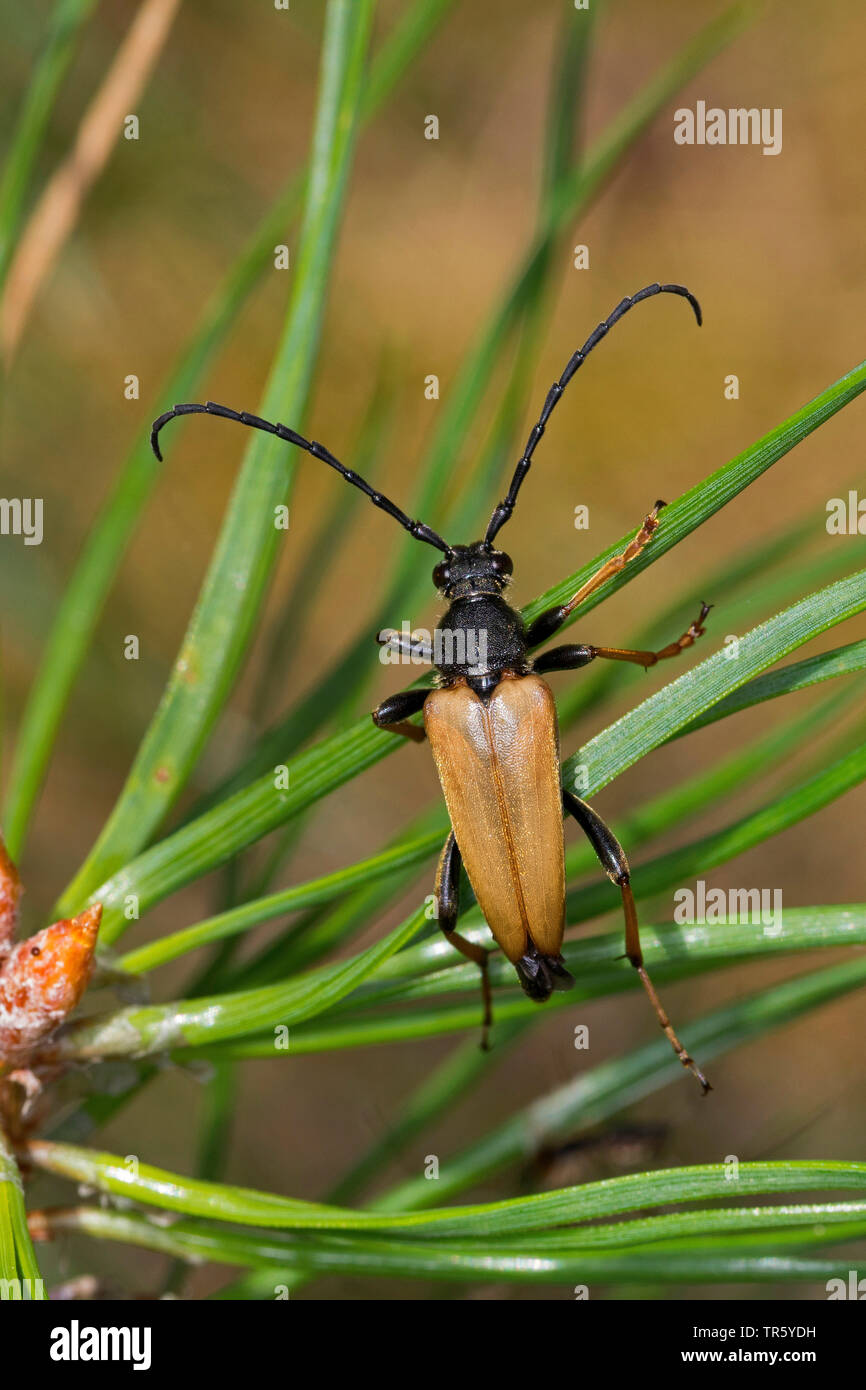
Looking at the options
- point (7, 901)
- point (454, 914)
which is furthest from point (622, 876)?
point (7, 901)

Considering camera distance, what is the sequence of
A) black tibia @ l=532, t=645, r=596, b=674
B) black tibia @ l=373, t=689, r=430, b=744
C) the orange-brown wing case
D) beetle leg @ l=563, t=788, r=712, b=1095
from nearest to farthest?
black tibia @ l=373, t=689, r=430, b=744 → beetle leg @ l=563, t=788, r=712, b=1095 → the orange-brown wing case → black tibia @ l=532, t=645, r=596, b=674

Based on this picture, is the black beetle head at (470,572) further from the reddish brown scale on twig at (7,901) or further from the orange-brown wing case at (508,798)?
the reddish brown scale on twig at (7,901)

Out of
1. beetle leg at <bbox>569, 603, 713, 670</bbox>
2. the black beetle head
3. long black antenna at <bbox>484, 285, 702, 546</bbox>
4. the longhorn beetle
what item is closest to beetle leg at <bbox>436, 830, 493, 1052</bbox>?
the longhorn beetle

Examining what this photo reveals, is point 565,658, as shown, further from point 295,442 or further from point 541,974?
point 295,442

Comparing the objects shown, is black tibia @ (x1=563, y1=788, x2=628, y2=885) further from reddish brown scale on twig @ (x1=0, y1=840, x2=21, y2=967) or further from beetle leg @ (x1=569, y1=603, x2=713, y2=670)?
reddish brown scale on twig @ (x1=0, y1=840, x2=21, y2=967)

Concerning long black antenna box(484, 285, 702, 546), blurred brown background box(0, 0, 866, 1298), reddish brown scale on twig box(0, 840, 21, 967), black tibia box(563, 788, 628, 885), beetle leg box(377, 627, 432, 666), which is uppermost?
blurred brown background box(0, 0, 866, 1298)

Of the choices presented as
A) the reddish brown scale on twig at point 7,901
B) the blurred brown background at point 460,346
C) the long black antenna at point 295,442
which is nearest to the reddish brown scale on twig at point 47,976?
the reddish brown scale on twig at point 7,901

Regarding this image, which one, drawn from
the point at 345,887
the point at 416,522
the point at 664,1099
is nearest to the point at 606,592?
the point at 345,887
